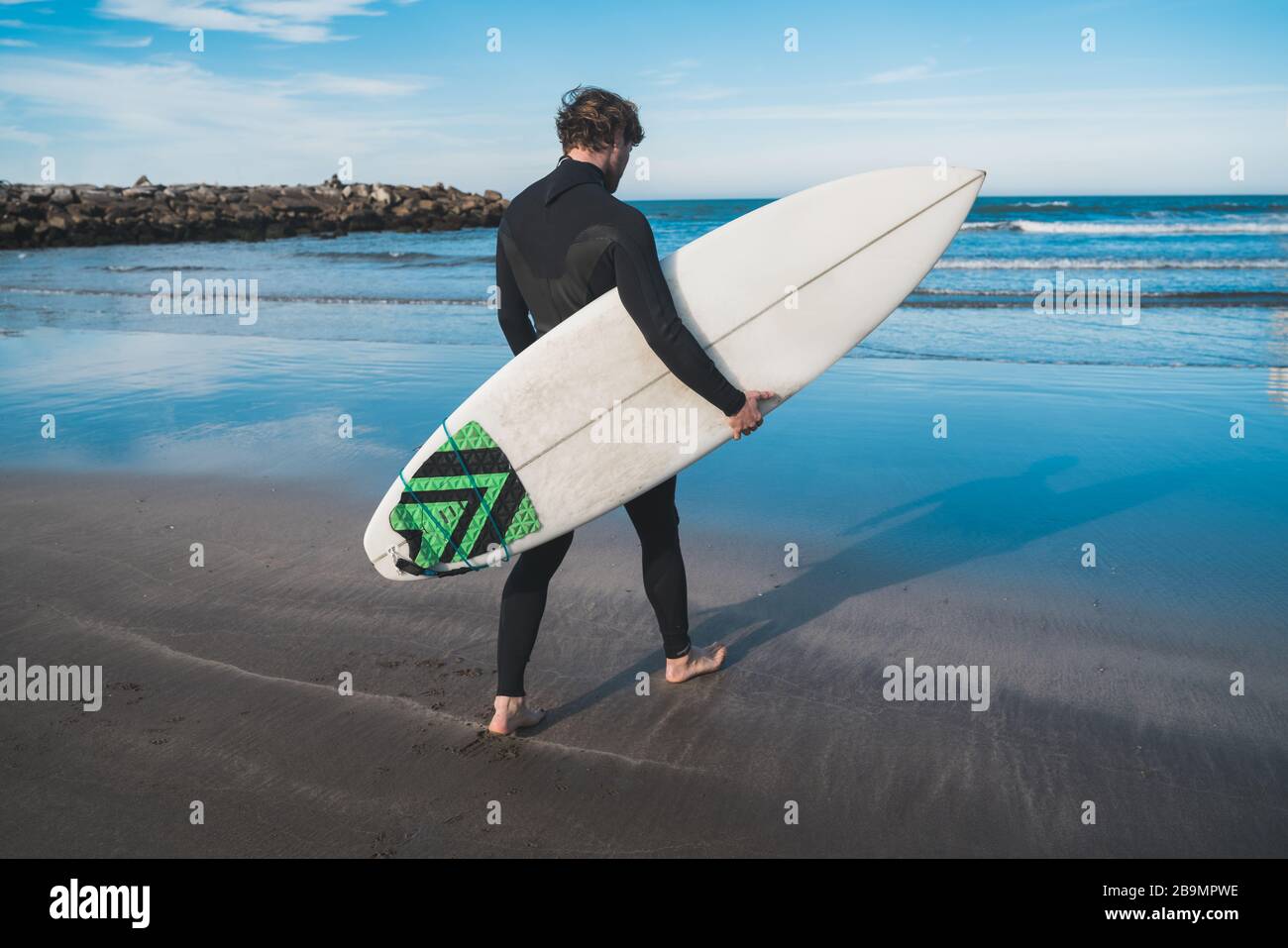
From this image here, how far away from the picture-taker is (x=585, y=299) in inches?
103

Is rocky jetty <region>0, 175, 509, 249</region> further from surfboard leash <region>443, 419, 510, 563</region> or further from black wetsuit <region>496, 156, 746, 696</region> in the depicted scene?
black wetsuit <region>496, 156, 746, 696</region>

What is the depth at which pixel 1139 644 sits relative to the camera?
9.80 ft

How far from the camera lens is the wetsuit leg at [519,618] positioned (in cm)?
263

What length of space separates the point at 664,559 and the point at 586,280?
838 mm

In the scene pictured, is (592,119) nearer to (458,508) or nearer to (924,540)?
(458,508)

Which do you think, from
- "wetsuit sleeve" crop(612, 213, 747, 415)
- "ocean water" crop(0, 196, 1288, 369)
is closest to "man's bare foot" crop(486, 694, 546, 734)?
"wetsuit sleeve" crop(612, 213, 747, 415)

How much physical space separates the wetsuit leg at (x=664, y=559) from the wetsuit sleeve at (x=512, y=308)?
1.94 feet

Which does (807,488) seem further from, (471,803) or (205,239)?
(205,239)

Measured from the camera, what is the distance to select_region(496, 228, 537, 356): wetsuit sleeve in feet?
8.77

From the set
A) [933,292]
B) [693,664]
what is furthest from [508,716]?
[933,292]

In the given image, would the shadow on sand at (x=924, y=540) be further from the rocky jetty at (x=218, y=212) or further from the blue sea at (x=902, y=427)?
the rocky jetty at (x=218, y=212)

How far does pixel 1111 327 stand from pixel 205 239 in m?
26.4
